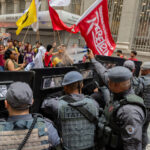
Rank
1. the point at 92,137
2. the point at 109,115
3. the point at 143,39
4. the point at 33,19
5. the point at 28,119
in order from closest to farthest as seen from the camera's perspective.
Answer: the point at 28,119 → the point at 109,115 → the point at 92,137 → the point at 33,19 → the point at 143,39

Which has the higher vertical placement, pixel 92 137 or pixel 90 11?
pixel 90 11

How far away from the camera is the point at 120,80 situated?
1.48 m

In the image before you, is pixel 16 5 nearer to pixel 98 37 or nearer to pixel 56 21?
pixel 56 21

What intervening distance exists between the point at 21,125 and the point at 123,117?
2.93 ft

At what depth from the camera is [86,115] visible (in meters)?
1.61

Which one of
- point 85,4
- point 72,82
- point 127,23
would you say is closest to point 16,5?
point 85,4

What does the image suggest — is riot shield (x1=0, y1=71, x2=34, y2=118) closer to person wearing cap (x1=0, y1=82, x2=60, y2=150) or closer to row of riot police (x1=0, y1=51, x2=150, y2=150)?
row of riot police (x1=0, y1=51, x2=150, y2=150)

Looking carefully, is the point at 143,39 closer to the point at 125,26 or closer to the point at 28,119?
the point at 125,26

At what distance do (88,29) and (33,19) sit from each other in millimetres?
1542

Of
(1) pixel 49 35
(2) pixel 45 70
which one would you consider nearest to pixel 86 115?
(2) pixel 45 70

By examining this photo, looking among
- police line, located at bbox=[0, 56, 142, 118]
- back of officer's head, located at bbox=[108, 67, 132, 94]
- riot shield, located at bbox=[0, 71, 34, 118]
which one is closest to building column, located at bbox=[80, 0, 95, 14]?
police line, located at bbox=[0, 56, 142, 118]

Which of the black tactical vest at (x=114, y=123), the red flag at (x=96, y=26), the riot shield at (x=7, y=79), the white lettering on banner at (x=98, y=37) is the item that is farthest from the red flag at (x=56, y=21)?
the black tactical vest at (x=114, y=123)

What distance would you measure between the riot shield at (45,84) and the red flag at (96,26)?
124 cm

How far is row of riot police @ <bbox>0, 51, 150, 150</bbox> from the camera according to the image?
1.20 metres
